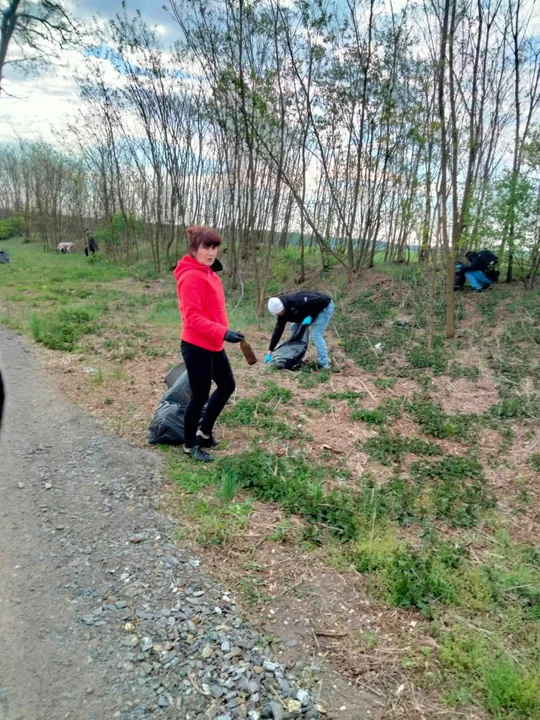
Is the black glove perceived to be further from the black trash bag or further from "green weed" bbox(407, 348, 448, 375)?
"green weed" bbox(407, 348, 448, 375)

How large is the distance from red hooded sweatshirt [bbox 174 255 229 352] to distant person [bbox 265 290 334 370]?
2.31 metres

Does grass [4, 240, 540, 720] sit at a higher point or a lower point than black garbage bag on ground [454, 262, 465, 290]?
lower

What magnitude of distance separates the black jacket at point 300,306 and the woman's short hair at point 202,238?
264cm

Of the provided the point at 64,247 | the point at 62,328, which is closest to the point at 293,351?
the point at 62,328

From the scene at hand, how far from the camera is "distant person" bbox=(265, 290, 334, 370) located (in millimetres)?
6028

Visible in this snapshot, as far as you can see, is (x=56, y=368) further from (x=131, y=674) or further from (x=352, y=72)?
(x=352, y=72)

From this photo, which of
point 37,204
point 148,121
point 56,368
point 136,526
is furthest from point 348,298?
point 37,204

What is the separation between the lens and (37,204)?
101ft

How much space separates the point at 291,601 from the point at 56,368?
195 inches

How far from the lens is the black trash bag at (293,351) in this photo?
6590mm

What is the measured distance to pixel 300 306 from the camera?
241 inches

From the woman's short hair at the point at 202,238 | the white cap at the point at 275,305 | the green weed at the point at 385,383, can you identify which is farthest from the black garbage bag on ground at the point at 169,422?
the green weed at the point at 385,383

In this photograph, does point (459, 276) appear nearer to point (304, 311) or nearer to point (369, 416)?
point (304, 311)

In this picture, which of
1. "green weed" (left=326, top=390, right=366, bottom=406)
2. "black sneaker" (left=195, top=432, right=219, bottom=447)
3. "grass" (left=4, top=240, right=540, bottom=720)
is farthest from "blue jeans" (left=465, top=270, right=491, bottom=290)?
"black sneaker" (left=195, top=432, right=219, bottom=447)
